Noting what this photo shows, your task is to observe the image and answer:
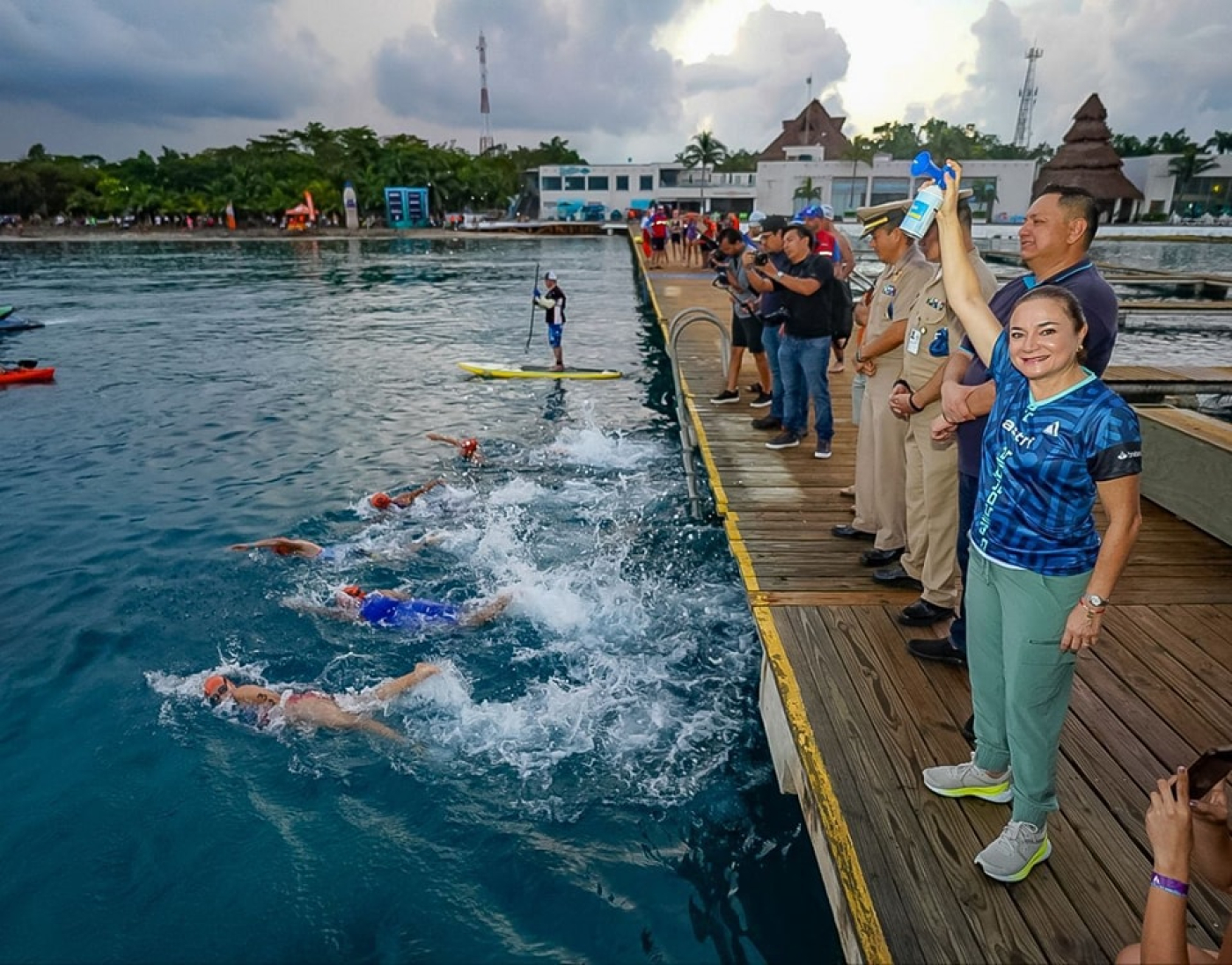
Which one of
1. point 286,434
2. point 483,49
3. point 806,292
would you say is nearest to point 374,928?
point 806,292

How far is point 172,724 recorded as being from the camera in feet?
17.4

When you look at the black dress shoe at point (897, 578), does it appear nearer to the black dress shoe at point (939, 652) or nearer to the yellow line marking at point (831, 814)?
the black dress shoe at point (939, 652)

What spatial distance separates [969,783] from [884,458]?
2375 millimetres

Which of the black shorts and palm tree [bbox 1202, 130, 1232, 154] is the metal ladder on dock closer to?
the black shorts

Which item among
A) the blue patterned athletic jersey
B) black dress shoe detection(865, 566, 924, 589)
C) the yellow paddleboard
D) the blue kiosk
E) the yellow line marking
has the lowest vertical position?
the yellow paddleboard

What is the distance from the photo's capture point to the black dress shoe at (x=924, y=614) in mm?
4445

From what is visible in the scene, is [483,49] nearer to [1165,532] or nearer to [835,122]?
[835,122]

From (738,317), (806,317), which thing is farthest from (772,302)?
(738,317)

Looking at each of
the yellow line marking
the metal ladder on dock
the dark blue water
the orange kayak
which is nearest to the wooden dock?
the yellow line marking

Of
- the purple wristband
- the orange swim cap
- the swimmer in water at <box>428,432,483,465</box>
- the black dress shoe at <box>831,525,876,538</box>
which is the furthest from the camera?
the swimmer in water at <box>428,432,483,465</box>

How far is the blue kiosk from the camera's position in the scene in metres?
75.5

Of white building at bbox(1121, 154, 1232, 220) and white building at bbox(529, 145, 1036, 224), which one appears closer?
white building at bbox(529, 145, 1036, 224)

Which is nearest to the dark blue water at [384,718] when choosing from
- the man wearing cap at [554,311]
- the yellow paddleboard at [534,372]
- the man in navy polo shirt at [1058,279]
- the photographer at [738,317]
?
the photographer at [738,317]

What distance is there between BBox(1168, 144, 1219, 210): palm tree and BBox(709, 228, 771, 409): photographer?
3315 inches
